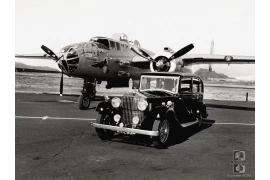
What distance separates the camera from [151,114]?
23.5ft

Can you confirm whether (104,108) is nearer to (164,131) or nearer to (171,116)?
(164,131)

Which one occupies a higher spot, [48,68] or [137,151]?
[48,68]

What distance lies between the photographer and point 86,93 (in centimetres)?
1462

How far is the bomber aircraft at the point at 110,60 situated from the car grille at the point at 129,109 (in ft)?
11.1

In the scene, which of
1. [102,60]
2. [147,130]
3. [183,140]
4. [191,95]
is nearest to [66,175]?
[147,130]

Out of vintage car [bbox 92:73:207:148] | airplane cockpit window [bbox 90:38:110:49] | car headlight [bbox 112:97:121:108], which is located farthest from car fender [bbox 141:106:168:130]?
airplane cockpit window [bbox 90:38:110:49]

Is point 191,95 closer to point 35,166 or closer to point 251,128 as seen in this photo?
point 251,128

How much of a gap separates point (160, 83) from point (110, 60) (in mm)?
6837

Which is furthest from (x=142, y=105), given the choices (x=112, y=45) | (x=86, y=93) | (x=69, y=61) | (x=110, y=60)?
(x=112, y=45)

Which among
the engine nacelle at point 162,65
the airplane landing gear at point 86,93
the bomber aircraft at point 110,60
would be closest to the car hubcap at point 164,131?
the bomber aircraft at point 110,60

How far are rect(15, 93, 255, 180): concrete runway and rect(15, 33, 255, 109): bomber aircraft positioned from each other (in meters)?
3.68

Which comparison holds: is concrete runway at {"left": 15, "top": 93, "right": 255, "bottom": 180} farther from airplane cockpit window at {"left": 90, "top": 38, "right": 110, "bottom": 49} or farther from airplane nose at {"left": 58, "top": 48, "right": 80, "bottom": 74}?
airplane cockpit window at {"left": 90, "top": 38, "right": 110, "bottom": 49}

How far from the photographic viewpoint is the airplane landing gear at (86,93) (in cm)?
1459

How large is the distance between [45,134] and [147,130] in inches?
139
